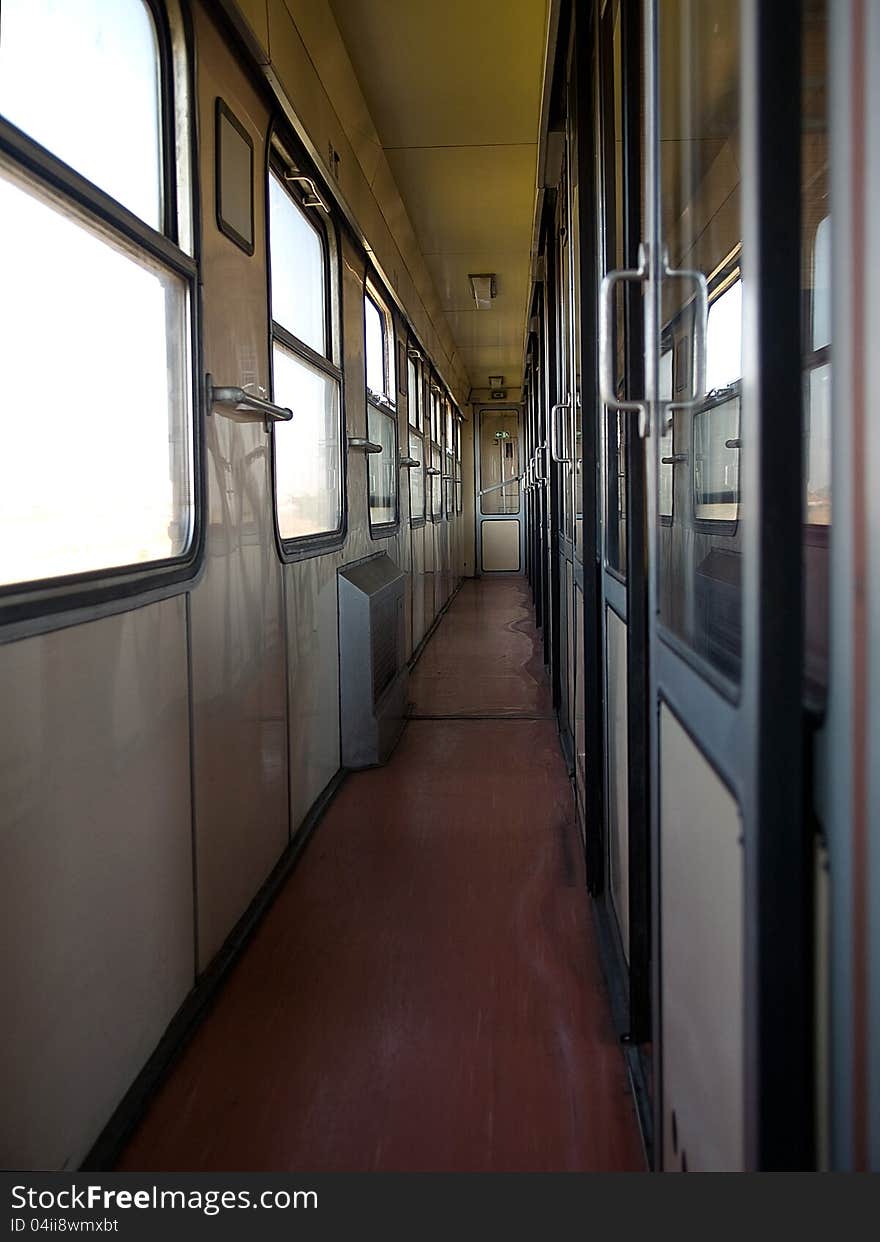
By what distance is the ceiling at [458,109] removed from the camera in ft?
12.2

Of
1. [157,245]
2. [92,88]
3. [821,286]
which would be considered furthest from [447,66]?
[821,286]

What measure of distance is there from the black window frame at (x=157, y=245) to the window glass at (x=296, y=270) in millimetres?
733

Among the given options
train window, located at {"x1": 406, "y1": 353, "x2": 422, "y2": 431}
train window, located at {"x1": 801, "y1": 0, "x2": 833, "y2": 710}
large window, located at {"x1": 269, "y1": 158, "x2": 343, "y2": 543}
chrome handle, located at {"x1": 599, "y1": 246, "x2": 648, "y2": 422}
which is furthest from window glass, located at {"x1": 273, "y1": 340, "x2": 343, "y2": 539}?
train window, located at {"x1": 406, "y1": 353, "x2": 422, "y2": 431}

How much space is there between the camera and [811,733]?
2.80 ft

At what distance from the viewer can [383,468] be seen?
5539 millimetres

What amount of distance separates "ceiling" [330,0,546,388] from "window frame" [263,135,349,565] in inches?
27.7

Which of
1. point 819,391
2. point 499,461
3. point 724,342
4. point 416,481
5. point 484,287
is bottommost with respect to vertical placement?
point 819,391

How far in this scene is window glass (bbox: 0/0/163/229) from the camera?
4.92 feet

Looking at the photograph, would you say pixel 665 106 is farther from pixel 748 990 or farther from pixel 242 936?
pixel 242 936

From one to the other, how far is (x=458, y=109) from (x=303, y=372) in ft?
6.40

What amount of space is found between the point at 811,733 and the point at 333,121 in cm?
349

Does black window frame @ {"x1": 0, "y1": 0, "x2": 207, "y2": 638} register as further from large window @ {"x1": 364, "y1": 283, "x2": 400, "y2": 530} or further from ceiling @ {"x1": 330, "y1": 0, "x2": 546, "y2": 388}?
large window @ {"x1": 364, "y1": 283, "x2": 400, "y2": 530}

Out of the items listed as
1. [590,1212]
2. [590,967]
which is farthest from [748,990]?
[590,967]

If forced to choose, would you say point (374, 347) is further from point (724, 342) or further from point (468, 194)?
point (724, 342)
